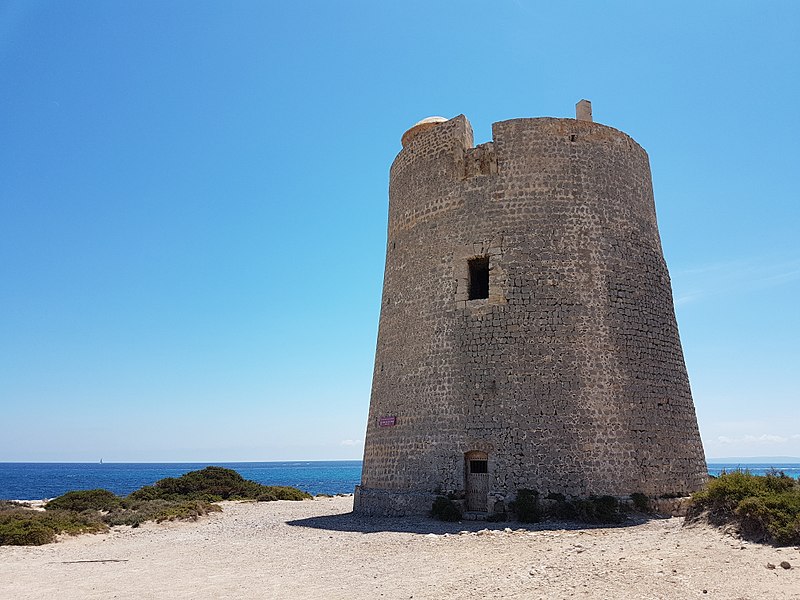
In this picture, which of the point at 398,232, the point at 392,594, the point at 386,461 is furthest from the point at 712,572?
the point at 398,232

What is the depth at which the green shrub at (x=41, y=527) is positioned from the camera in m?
12.8

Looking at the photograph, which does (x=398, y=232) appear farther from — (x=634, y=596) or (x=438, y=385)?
(x=634, y=596)

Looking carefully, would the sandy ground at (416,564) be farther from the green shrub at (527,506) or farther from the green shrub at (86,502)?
the green shrub at (86,502)

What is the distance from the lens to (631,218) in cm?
1533

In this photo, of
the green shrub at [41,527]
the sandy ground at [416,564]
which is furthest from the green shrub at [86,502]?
the sandy ground at [416,564]

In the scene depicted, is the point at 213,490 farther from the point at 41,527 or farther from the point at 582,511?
the point at 582,511

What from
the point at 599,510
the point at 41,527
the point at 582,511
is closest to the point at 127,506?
the point at 41,527

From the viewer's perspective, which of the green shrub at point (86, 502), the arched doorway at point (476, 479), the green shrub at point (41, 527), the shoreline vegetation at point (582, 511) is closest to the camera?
the shoreline vegetation at point (582, 511)

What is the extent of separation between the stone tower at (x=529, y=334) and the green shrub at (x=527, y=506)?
0.59 ft

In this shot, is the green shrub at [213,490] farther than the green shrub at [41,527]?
Yes

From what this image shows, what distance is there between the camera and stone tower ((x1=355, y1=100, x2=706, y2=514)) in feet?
44.0

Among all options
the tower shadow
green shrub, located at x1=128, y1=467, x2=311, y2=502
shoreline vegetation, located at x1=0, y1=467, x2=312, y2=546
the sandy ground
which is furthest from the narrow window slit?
green shrub, located at x1=128, y1=467, x2=311, y2=502

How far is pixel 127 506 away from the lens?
63.7 feet

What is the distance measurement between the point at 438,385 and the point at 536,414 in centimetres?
224
